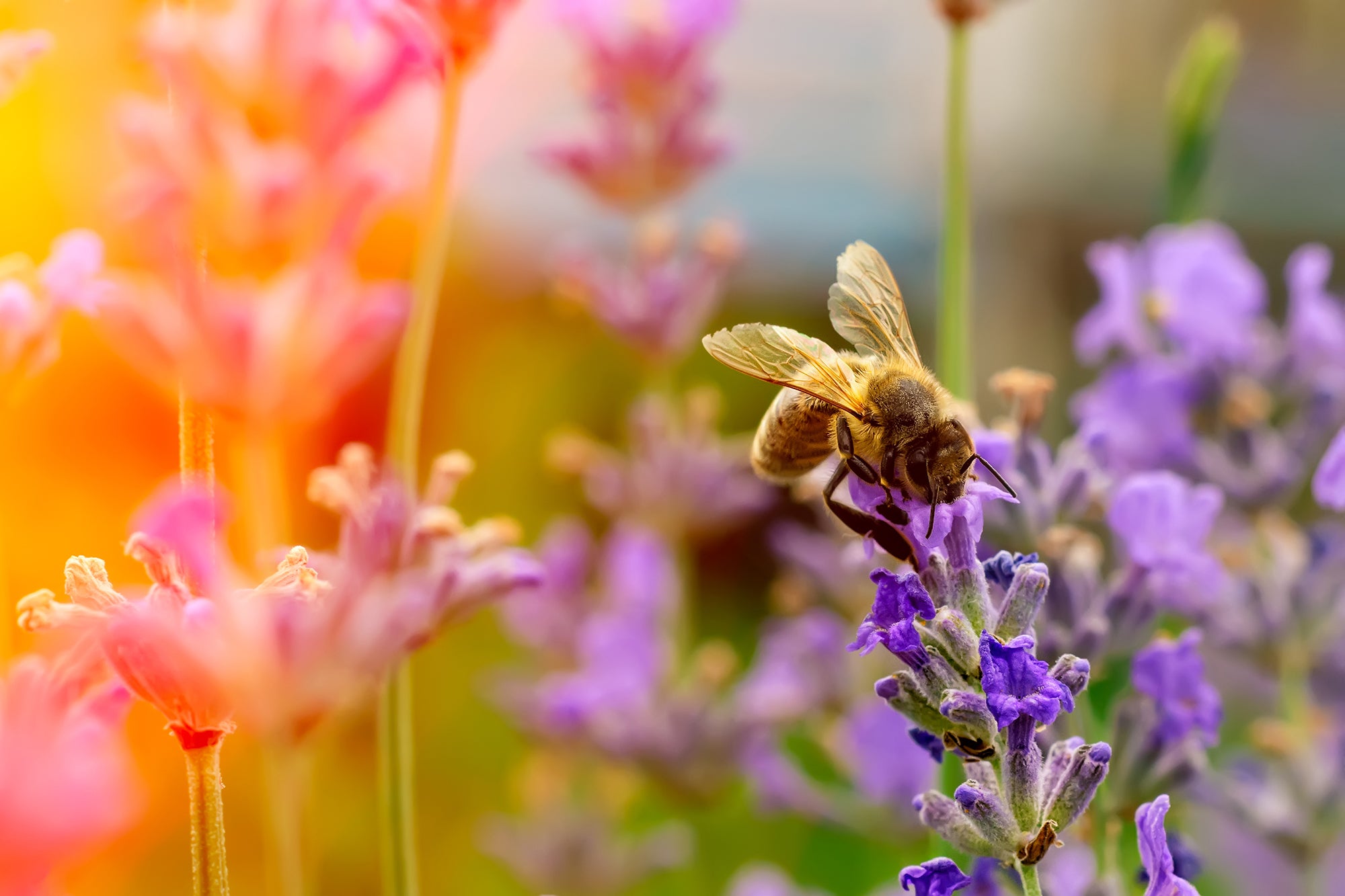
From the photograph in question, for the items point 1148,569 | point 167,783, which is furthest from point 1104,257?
point 167,783

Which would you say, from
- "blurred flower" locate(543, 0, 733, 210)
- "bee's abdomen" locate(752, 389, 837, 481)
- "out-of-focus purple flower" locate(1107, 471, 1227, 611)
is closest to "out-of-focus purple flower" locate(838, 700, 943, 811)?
"bee's abdomen" locate(752, 389, 837, 481)

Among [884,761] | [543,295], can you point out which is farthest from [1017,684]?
[543,295]

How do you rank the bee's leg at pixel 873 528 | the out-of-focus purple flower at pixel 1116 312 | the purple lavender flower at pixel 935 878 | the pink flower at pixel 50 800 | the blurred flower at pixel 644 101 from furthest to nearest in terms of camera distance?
the blurred flower at pixel 644 101 → the out-of-focus purple flower at pixel 1116 312 → the bee's leg at pixel 873 528 → the purple lavender flower at pixel 935 878 → the pink flower at pixel 50 800

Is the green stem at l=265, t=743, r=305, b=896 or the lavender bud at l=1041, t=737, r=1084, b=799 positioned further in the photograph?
the lavender bud at l=1041, t=737, r=1084, b=799

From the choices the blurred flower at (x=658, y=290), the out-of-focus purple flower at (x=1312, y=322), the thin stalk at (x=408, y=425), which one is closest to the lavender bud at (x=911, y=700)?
the thin stalk at (x=408, y=425)

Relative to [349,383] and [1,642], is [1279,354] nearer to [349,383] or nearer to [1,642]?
[349,383]

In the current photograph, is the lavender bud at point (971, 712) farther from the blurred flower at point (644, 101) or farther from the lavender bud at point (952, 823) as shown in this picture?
the blurred flower at point (644, 101)

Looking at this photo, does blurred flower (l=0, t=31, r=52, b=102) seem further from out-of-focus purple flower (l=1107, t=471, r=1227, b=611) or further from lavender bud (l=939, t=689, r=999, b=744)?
out-of-focus purple flower (l=1107, t=471, r=1227, b=611)

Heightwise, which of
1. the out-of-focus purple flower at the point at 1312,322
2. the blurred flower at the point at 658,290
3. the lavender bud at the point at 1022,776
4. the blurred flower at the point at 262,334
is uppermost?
the blurred flower at the point at 658,290
